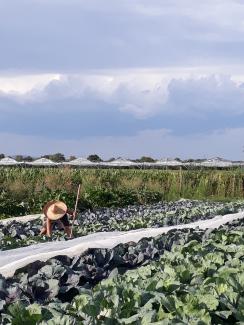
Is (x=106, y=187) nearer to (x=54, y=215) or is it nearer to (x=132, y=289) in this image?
(x=54, y=215)

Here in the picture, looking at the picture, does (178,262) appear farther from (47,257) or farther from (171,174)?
(171,174)

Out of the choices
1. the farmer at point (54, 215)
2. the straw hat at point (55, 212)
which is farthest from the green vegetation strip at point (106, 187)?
the straw hat at point (55, 212)

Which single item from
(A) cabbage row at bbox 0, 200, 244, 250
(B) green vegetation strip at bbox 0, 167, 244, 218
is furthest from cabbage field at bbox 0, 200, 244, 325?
(B) green vegetation strip at bbox 0, 167, 244, 218

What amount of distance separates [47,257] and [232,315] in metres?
3.48

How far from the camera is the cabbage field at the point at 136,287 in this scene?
439 centimetres

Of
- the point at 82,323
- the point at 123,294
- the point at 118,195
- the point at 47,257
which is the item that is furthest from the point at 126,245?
the point at 118,195

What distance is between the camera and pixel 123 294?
4.85 metres

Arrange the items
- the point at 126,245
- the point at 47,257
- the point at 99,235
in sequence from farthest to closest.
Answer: the point at 99,235 → the point at 126,245 → the point at 47,257

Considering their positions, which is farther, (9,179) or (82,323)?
(9,179)

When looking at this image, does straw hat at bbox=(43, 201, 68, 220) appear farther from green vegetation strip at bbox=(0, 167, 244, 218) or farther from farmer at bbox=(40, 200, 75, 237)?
green vegetation strip at bbox=(0, 167, 244, 218)

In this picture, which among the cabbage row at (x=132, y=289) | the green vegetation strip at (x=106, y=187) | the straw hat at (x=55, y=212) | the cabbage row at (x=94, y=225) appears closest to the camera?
the cabbage row at (x=132, y=289)

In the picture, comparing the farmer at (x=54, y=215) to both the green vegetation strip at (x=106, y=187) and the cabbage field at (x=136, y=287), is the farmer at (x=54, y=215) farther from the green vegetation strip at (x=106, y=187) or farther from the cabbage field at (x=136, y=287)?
the green vegetation strip at (x=106, y=187)

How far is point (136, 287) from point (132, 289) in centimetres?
16

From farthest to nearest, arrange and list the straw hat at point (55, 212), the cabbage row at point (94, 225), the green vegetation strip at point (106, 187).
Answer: the green vegetation strip at point (106, 187) → the straw hat at point (55, 212) → the cabbage row at point (94, 225)
